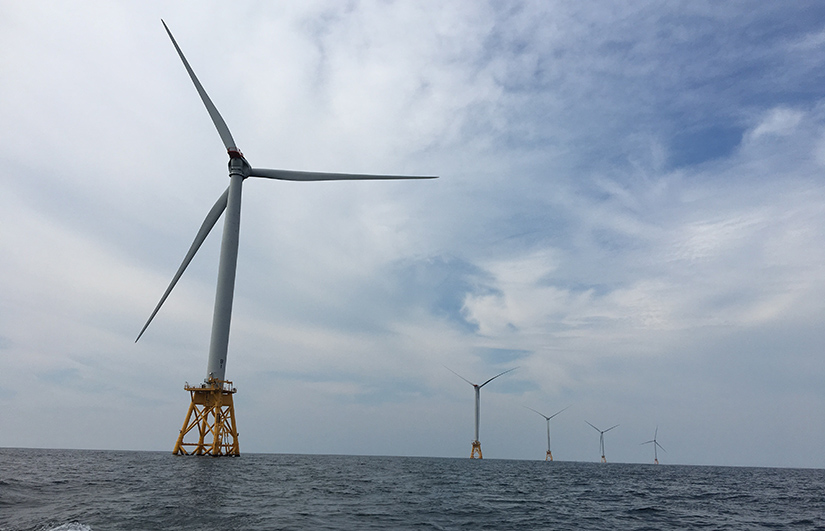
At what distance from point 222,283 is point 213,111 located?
32956mm

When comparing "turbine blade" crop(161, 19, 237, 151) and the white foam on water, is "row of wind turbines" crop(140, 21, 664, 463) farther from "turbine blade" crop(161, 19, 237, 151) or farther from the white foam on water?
the white foam on water

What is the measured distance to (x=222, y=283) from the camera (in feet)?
257

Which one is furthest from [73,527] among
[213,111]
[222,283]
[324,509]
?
[213,111]

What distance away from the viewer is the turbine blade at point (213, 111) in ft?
282

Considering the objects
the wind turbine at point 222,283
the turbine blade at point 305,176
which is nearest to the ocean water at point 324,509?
the wind turbine at point 222,283

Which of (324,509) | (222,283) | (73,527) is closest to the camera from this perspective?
(73,527)

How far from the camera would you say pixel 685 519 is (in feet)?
113

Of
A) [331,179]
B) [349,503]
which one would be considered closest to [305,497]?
[349,503]

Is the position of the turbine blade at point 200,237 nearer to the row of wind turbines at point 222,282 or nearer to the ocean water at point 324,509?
the row of wind turbines at point 222,282

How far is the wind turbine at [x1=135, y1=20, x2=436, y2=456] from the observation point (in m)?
74.0

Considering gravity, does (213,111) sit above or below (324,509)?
above

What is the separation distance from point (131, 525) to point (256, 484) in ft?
73.3

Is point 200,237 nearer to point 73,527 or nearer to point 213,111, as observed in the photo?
point 213,111

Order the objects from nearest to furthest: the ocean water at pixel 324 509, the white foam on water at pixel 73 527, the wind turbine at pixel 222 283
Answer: the white foam on water at pixel 73 527
the ocean water at pixel 324 509
the wind turbine at pixel 222 283
